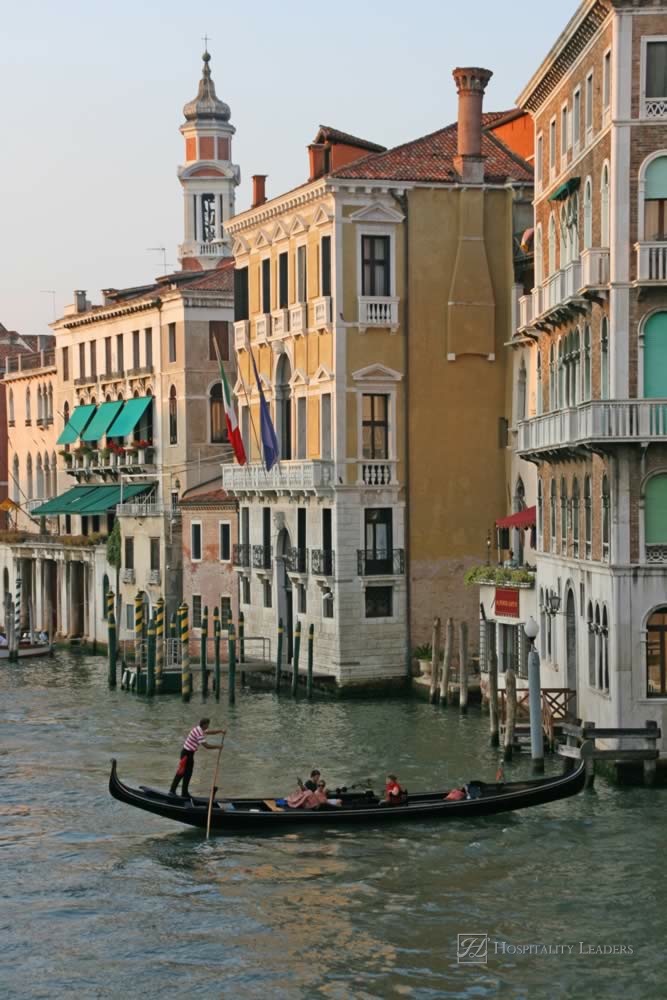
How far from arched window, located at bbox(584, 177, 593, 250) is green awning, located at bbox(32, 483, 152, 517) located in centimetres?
2816

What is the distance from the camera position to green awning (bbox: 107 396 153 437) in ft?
190

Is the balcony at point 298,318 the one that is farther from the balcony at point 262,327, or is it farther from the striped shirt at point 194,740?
the striped shirt at point 194,740

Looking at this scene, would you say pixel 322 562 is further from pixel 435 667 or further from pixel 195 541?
pixel 195 541

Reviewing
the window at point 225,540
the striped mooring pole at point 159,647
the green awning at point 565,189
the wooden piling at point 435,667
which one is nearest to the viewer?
the green awning at point 565,189

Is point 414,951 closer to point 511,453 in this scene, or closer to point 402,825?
point 402,825

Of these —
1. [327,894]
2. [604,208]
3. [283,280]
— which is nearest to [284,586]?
[283,280]

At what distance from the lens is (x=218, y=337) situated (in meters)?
56.2

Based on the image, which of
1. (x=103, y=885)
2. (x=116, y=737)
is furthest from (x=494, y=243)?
(x=103, y=885)

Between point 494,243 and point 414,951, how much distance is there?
23518mm

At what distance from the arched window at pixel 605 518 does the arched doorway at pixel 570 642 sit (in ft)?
8.73

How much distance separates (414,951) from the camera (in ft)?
67.8

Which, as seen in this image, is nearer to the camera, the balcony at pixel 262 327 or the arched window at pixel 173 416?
the balcony at pixel 262 327

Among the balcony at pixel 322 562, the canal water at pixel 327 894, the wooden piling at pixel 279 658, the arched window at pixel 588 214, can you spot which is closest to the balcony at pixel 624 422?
the arched window at pixel 588 214

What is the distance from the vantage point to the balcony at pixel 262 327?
46188mm
